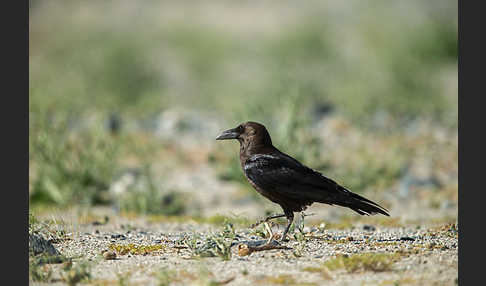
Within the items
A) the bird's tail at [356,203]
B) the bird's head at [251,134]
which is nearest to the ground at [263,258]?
the bird's tail at [356,203]

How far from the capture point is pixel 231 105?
62.5 ft

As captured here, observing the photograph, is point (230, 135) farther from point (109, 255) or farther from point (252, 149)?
point (109, 255)

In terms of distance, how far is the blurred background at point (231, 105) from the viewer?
13.1m

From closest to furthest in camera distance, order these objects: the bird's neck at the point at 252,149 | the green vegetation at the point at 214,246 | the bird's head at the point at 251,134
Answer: the green vegetation at the point at 214,246
the bird's neck at the point at 252,149
the bird's head at the point at 251,134

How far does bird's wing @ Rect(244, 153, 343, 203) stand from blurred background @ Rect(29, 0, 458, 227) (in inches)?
149

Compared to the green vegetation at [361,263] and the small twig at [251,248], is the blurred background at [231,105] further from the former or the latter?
the green vegetation at [361,263]

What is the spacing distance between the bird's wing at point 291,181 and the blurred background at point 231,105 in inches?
149

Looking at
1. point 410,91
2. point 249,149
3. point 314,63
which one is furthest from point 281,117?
point 314,63

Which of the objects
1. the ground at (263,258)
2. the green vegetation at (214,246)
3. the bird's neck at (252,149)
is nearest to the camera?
the ground at (263,258)

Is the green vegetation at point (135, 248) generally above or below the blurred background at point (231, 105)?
below

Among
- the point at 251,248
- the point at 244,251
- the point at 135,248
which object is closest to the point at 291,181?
the point at 251,248

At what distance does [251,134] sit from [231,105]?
10.6 metres

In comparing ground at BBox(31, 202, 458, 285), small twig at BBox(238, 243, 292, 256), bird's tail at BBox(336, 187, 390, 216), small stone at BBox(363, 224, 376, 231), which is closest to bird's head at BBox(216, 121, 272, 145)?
ground at BBox(31, 202, 458, 285)

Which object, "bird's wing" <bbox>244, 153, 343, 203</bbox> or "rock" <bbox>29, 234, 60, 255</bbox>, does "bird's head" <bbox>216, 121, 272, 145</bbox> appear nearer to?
"bird's wing" <bbox>244, 153, 343, 203</bbox>
